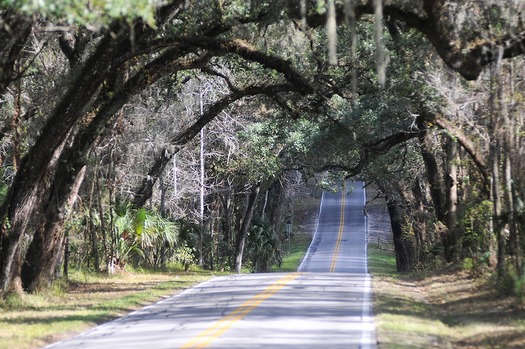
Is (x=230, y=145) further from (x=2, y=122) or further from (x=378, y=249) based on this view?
(x=378, y=249)

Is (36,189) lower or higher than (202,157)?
lower

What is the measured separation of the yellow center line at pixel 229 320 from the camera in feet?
42.2

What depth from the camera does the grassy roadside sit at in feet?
45.7

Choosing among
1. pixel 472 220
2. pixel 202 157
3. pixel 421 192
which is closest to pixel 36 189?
pixel 472 220

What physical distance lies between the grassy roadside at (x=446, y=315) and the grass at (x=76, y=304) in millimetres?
5423

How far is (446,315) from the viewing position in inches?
716

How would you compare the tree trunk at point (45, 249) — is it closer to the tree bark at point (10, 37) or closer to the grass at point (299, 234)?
the tree bark at point (10, 37)

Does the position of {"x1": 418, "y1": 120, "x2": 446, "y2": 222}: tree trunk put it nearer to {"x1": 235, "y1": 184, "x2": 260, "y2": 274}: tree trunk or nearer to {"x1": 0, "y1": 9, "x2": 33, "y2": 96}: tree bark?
{"x1": 235, "y1": 184, "x2": 260, "y2": 274}: tree trunk

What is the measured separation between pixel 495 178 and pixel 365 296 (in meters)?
4.33

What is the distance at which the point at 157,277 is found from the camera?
30375mm

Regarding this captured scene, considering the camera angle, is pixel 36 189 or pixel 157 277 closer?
pixel 36 189

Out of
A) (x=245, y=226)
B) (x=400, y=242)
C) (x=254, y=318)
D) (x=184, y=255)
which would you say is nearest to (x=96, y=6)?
(x=254, y=318)

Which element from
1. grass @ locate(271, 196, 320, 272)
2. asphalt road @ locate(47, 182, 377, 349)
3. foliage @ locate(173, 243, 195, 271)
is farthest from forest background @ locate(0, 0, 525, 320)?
grass @ locate(271, 196, 320, 272)

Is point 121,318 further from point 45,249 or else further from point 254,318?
point 45,249
